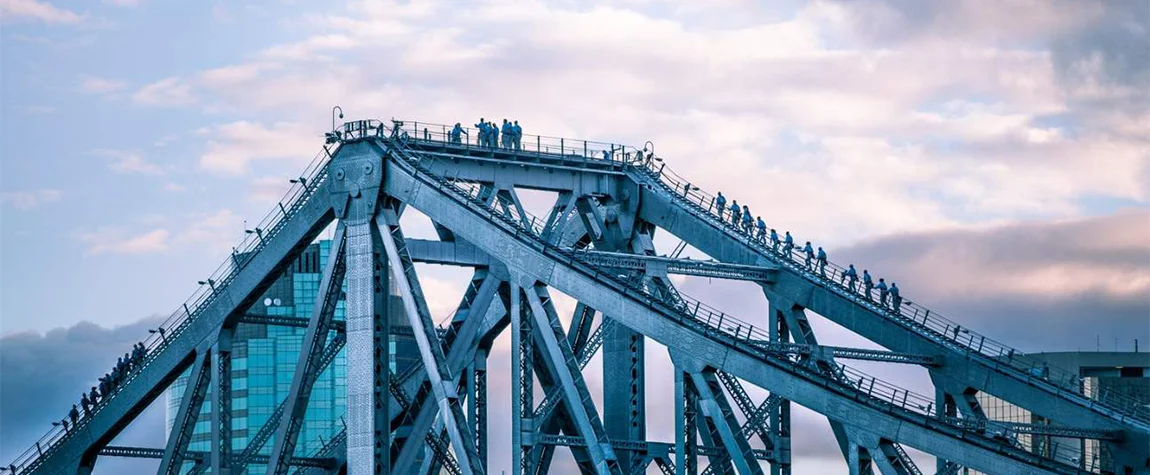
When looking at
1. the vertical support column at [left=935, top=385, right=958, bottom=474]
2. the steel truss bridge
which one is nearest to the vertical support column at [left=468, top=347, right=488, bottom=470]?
the steel truss bridge

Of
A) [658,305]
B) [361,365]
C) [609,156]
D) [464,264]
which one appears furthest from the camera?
[609,156]

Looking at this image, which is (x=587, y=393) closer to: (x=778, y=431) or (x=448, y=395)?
(x=448, y=395)

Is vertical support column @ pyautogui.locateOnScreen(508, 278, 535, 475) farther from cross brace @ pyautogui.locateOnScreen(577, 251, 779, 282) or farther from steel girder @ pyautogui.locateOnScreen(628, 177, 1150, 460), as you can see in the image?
steel girder @ pyautogui.locateOnScreen(628, 177, 1150, 460)

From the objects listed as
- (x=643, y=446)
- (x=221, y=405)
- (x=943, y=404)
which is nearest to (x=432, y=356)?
(x=643, y=446)

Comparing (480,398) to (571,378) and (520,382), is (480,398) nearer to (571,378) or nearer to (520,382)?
(520,382)

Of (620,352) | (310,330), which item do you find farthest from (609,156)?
(310,330)

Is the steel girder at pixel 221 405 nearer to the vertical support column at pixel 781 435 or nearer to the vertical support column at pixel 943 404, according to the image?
the vertical support column at pixel 781 435

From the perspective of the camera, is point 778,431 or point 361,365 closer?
point 361,365
